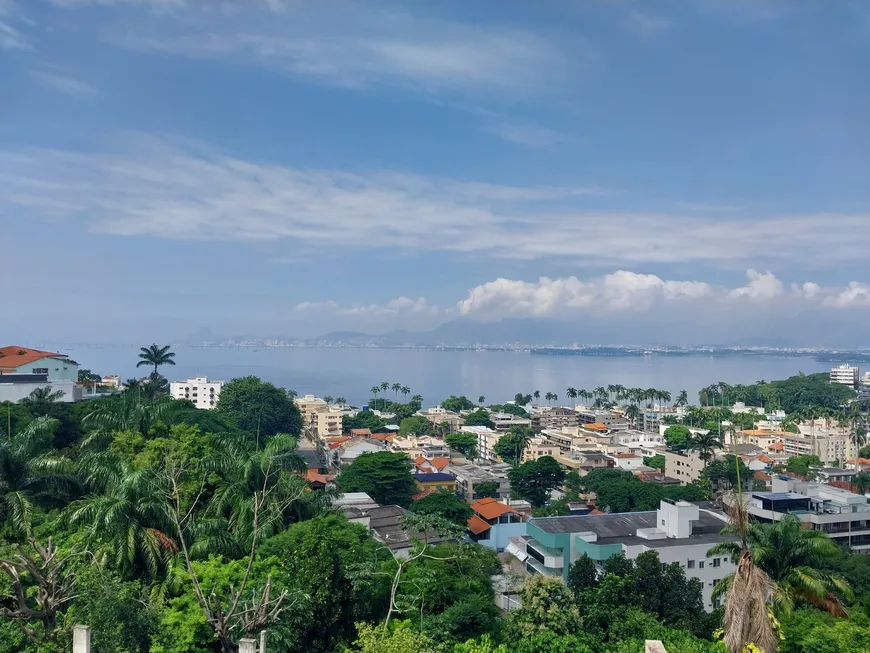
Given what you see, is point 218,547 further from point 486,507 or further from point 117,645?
point 486,507

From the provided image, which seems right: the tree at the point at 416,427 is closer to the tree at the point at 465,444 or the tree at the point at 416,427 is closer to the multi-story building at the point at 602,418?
the tree at the point at 465,444

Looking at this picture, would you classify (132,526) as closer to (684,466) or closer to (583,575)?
(583,575)

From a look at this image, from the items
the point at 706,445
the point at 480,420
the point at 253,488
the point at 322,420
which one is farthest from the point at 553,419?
the point at 253,488

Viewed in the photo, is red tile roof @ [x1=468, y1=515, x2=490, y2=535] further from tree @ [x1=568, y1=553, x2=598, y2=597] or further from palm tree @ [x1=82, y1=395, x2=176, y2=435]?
palm tree @ [x1=82, y1=395, x2=176, y2=435]

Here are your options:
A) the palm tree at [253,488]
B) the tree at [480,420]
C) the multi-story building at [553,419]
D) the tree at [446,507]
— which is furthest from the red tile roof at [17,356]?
the multi-story building at [553,419]

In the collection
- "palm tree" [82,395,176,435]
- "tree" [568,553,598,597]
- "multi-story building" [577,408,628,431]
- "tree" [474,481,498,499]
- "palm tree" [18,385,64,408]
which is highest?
"palm tree" [82,395,176,435]

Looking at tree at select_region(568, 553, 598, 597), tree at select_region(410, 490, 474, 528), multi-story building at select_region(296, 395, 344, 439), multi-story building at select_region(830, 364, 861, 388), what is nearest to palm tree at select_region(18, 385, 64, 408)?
tree at select_region(410, 490, 474, 528)
